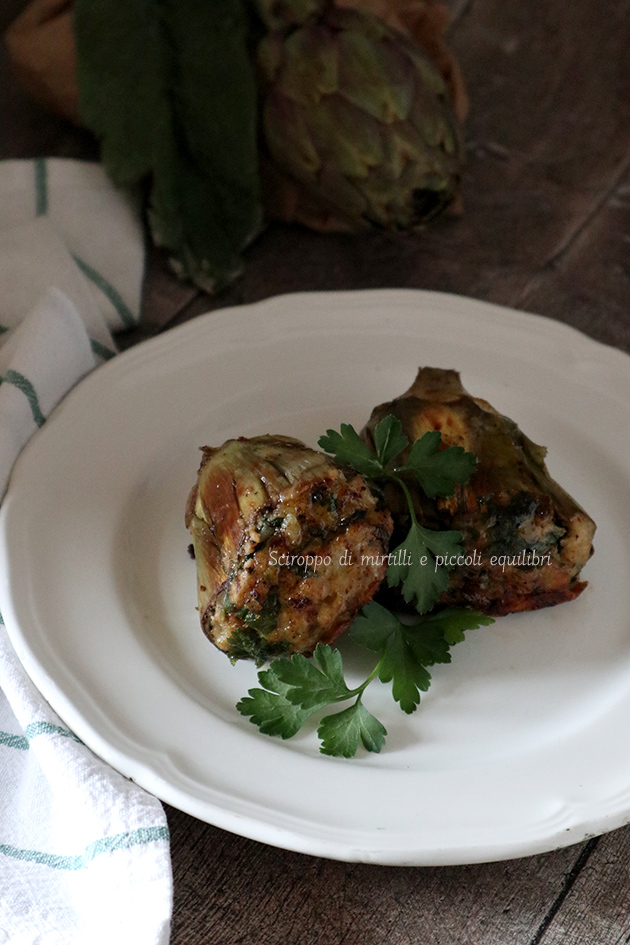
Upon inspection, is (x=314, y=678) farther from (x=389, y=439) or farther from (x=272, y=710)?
(x=389, y=439)

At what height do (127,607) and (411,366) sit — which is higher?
(411,366)

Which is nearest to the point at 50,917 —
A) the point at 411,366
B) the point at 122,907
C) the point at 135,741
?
the point at 122,907

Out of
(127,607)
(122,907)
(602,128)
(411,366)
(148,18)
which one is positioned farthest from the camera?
(602,128)

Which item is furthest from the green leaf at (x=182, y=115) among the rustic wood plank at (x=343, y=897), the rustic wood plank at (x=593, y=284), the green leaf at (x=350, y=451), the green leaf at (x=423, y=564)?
the rustic wood plank at (x=343, y=897)

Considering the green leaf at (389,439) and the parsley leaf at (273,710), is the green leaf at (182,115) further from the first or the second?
the parsley leaf at (273,710)

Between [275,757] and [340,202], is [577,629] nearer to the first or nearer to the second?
[275,757]

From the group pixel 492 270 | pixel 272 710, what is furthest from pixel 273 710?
pixel 492 270

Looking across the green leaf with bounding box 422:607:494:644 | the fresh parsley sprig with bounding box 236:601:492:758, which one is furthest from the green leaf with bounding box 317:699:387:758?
the green leaf with bounding box 422:607:494:644
